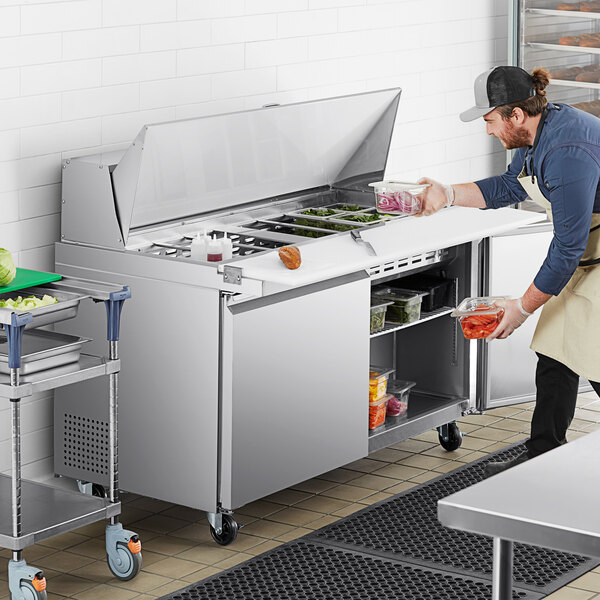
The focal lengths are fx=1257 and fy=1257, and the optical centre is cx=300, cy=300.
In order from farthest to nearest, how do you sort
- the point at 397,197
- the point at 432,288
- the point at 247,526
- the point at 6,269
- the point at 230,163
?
the point at 432,288 < the point at 230,163 < the point at 247,526 < the point at 397,197 < the point at 6,269

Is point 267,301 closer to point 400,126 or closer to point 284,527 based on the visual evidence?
point 284,527

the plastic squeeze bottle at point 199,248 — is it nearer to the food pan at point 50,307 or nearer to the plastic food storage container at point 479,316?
the food pan at point 50,307

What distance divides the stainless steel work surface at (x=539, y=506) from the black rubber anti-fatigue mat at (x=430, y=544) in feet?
5.92

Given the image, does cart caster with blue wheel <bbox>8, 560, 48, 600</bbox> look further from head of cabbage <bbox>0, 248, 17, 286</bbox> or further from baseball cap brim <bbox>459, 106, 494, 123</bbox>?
baseball cap brim <bbox>459, 106, 494, 123</bbox>

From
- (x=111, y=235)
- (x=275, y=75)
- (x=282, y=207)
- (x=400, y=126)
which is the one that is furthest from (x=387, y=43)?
(x=111, y=235)

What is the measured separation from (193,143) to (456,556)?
5.81ft

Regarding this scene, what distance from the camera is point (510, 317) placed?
431cm

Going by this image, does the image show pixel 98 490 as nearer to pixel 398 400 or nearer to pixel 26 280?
pixel 26 280

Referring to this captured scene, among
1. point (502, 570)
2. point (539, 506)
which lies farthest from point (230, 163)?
point (539, 506)

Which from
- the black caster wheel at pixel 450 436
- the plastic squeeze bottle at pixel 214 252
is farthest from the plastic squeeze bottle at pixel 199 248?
the black caster wheel at pixel 450 436

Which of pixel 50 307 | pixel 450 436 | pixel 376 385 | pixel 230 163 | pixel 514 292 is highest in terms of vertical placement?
pixel 230 163

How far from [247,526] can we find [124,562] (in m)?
0.63

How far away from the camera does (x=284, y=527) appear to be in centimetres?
470

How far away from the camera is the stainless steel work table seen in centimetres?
221
